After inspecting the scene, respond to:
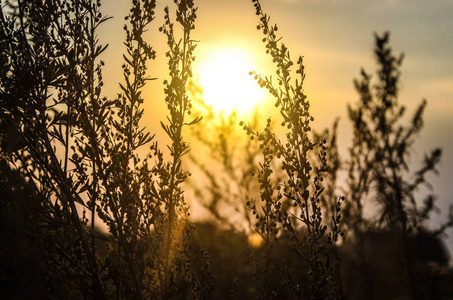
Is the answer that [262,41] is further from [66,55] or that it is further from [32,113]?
[32,113]

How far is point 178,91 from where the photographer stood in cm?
505

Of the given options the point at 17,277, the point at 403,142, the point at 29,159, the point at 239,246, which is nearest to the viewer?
the point at 17,277

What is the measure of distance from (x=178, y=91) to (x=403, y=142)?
540 cm

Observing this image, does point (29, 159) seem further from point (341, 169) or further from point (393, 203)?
point (393, 203)

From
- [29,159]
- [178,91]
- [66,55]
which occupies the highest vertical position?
[66,55]

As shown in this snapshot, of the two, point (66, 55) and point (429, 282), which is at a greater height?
point (66, 55)

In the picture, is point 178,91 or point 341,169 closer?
point 178,91

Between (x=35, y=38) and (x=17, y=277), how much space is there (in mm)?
2715

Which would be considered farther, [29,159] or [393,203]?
[393,203]

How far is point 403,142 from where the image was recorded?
28.3 feet

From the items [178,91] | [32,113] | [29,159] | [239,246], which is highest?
[178,91]

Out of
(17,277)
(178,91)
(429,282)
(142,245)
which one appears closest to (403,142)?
(429,282)

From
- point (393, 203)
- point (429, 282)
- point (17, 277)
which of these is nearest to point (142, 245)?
point (17, 277)

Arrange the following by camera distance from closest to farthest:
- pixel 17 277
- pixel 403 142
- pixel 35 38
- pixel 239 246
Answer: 1. pixel 17 277
2. pixel 35 38
3. pixel 239 246
4. pixel 403 142
